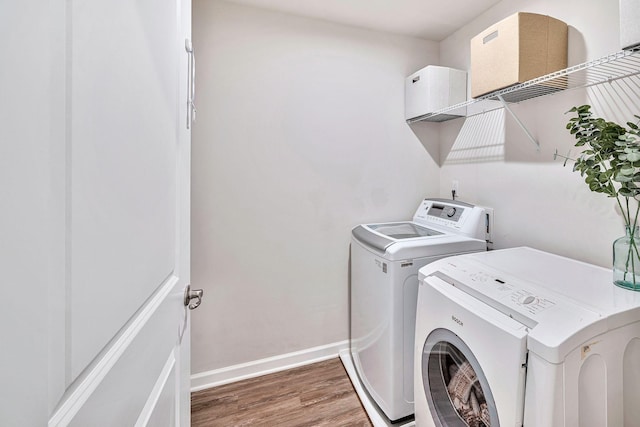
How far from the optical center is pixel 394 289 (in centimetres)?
142

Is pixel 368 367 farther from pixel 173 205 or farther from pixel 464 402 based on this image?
pixel 173 205

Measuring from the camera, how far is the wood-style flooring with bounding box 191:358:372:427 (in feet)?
5.09

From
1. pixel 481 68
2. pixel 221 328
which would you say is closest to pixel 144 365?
pixel 221 328

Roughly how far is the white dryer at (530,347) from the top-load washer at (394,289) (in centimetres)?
24

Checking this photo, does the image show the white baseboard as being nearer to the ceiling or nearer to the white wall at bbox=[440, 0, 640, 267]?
the white wall at bbox=[440, 0, 640, 267]

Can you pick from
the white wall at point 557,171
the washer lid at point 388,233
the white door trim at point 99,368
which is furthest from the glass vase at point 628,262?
the white door trim at point 99,368

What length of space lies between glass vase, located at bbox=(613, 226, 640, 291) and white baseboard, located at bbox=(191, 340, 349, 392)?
164 centimetres

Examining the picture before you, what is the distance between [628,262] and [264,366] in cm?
202

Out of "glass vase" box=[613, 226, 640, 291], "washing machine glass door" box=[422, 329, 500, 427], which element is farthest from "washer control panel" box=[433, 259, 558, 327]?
"glass vase" box=[613, 226, 640, 291]

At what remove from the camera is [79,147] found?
350mm

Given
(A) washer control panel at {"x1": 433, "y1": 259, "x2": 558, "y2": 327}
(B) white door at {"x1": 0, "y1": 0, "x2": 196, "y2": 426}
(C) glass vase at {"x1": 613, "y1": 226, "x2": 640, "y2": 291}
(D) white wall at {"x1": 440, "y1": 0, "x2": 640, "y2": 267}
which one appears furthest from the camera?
(D) white wall at {"x1": 440, "y1": 0, "x2": 640, "y2": 267}

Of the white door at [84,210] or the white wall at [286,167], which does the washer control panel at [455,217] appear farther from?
the white door at [84,210]

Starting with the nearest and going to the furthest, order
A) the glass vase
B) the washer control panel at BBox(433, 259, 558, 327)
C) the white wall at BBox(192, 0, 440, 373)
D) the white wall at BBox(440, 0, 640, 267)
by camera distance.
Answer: the washer control panel at BBox(433, 259, 558, 327), the glass vase, the white wall at BBox(440, 0, 640, 267), the white wall at BBox(192, 0, 440, 373)

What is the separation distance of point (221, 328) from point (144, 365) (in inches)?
55.3
